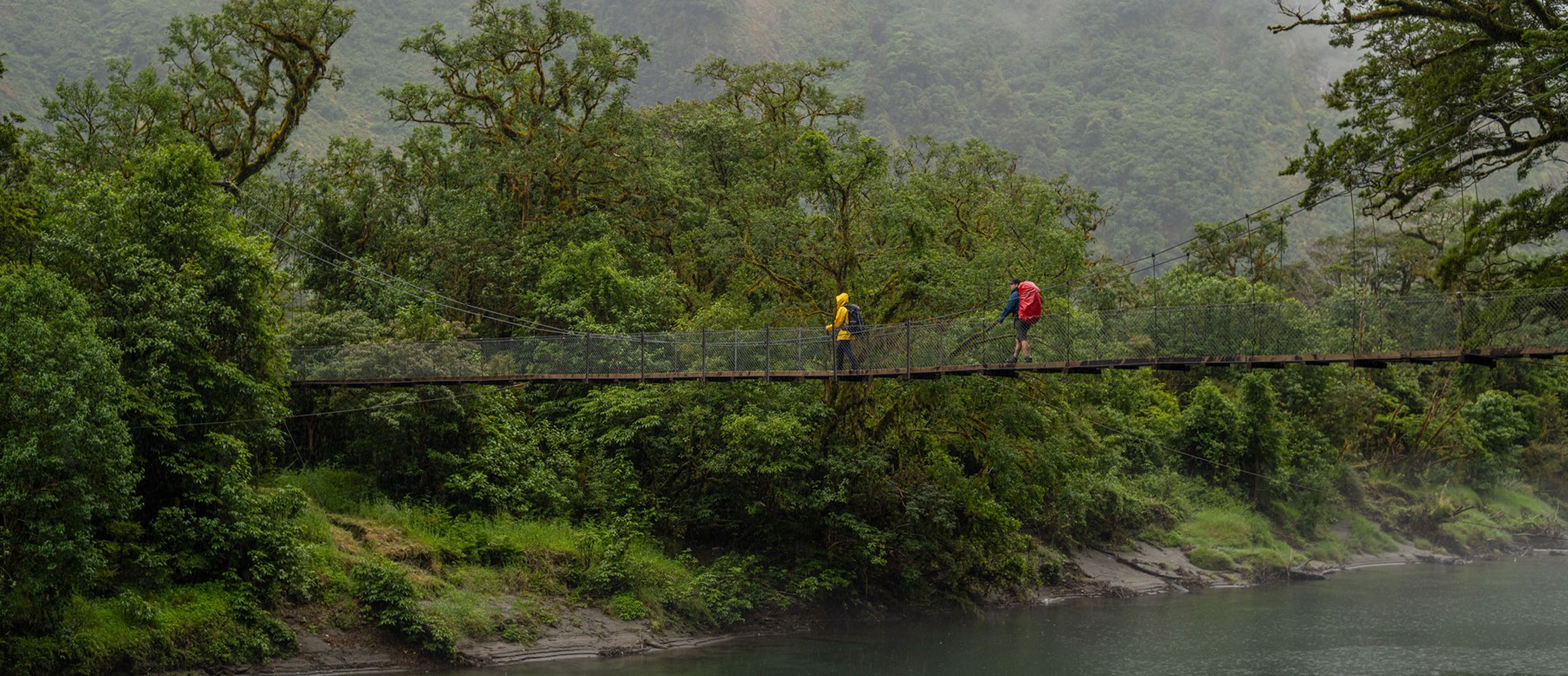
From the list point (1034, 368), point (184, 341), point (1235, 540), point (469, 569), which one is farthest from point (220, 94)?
point (1235, 540)

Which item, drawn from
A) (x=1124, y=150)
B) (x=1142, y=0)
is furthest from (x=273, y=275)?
(x=1142, y=0)

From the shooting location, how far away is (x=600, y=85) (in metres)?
30.9

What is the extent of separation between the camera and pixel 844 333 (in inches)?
809

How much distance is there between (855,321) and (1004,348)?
7.47 ft

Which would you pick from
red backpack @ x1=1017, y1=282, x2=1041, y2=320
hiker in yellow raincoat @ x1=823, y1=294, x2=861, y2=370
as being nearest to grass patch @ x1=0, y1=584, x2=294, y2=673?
hiker in yellow raincoat @ x1=823, y1=294, x2=861, y2=370

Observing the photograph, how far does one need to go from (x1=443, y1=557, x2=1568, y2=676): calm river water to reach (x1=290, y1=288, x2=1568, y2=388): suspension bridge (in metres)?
4.44

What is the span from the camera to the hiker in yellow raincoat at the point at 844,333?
20.6 metres

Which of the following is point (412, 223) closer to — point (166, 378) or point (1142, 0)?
point (166, 378)

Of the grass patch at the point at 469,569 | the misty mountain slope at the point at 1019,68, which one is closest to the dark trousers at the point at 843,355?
the grass patch at the point at 469,569

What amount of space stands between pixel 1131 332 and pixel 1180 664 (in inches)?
229

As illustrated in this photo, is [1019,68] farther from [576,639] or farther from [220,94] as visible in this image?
[576,639]

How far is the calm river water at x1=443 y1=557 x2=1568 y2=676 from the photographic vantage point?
21297 mm

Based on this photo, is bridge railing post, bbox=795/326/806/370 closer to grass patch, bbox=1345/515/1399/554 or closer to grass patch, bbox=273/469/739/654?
grass patch, bbox=273/469/739/654

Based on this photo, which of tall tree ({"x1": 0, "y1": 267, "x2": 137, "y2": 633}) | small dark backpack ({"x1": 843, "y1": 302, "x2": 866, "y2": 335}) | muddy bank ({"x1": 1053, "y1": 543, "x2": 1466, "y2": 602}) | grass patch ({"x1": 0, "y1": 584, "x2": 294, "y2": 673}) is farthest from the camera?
muddy bank ({"x1": 1053, "y1": 543, "x2": 1466, "y2": 602})
